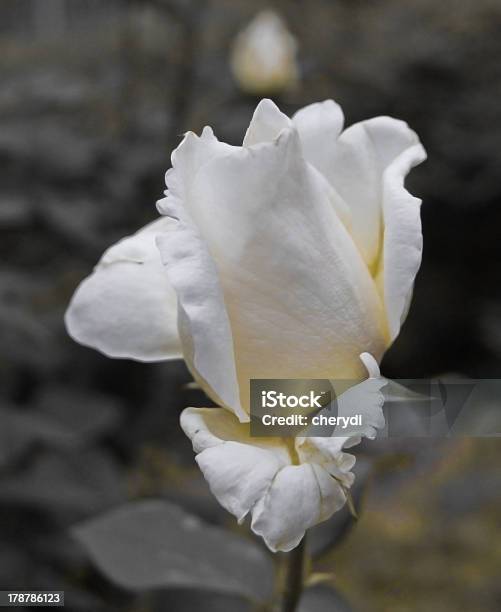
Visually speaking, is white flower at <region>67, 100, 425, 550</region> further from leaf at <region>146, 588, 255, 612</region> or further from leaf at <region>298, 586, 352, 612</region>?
leaf at <region>146, 588, 255, 612</region>

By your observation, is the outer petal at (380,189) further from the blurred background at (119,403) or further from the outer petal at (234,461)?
the blurred background at (119,403)

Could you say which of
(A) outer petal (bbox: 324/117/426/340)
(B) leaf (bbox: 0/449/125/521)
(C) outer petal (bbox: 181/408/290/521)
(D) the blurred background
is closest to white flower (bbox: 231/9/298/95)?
(D) the blurred background

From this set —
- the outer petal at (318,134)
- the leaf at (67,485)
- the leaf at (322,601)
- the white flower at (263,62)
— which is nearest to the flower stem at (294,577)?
the leaf at (322,601)

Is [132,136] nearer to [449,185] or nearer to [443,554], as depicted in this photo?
[443,554]

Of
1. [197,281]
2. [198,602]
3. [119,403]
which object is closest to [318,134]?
[197,281]

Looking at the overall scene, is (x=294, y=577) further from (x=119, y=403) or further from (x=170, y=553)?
(x=119, y=403)

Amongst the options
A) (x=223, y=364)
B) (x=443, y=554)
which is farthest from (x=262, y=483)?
(x=443, y=554)
